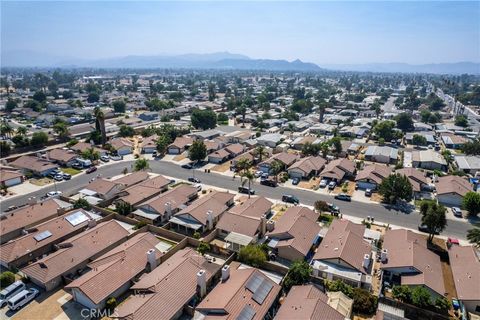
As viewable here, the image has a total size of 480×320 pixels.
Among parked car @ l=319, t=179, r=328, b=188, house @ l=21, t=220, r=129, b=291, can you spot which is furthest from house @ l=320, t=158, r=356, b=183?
house @ l=21, t=220, r=129, b=291

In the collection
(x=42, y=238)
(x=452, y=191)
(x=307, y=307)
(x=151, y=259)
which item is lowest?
(x=151, y=259)

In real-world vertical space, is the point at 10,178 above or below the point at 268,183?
above

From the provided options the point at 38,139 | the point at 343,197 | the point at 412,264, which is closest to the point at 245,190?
the point at 343,197

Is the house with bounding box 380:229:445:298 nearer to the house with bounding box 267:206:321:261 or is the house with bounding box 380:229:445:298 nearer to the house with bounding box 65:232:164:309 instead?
the house with bounding box 267:206:321:261

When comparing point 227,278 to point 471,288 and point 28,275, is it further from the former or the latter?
point 471,288

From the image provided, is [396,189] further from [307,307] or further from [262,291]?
[262,291]

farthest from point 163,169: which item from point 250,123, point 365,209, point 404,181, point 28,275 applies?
point 250,123

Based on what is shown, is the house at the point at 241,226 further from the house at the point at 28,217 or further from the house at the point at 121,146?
the house at the point at 121,146
